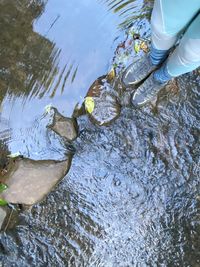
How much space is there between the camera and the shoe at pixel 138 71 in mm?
2300

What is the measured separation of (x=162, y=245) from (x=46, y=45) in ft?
5.17

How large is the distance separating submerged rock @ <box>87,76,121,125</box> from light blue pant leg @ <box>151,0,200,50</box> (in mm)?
764

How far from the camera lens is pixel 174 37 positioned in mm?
1656

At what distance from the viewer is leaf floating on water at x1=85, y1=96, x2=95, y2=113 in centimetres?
242

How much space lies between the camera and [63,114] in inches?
95.3

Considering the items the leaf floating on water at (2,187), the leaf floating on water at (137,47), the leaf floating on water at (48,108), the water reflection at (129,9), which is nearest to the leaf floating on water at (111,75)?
the leaf floating on water at (137,47)

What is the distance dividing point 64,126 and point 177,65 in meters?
0.91

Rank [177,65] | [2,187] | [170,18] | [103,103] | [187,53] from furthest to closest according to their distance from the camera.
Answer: [103,103] → [2,187] → [177,65] → [187,53] → [170,18]

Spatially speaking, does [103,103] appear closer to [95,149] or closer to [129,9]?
[95,149]

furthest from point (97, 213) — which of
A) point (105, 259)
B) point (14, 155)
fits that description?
point (14, 155)

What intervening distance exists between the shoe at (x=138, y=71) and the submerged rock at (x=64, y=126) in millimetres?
474

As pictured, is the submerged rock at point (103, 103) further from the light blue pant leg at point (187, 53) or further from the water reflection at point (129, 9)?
the light blue pant leg at point (187, 53)

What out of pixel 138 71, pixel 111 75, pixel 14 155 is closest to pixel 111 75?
pixel 111 75

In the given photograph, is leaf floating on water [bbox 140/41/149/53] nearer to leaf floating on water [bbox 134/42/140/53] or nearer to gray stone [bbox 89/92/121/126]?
leaf floating on water [bbox 134/42/140/53]
